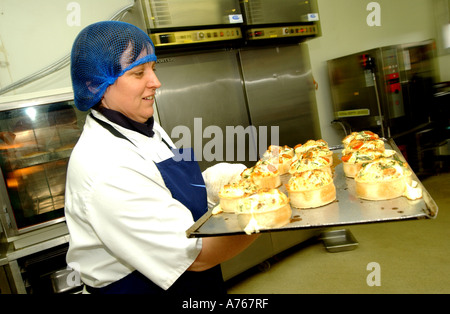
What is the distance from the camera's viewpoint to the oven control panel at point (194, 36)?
9.76ft

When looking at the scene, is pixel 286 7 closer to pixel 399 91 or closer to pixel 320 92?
pixel 320 92

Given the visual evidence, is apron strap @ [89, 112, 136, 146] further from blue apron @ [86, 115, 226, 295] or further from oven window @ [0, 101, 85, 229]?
oven window @ [0, 101, 85, 229]

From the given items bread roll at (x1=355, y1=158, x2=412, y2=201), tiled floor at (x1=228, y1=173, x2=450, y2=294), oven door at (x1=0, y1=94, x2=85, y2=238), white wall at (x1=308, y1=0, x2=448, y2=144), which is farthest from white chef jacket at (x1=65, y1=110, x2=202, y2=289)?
white wall at (x1=308, y1=0, x2=448, y2=144)

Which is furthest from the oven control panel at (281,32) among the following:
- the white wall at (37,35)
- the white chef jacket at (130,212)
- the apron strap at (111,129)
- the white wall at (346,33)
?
the white chef jacket at (130,212)

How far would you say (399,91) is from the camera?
A: 4832 mm

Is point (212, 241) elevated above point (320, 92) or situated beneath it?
situated beneath

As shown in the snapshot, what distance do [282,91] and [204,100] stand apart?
100 centimetres

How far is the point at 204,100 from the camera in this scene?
3.36 m

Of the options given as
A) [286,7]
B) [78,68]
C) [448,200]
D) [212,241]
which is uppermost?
[286,7]

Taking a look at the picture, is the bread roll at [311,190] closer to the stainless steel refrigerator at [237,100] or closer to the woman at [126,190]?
the woman at [126,190]

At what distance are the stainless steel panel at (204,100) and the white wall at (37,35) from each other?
2.85 ft

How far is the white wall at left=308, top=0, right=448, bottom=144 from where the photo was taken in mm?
5047

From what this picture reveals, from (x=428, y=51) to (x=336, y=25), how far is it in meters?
1.52

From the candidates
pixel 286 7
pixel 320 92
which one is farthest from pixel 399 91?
pixel 286 7
